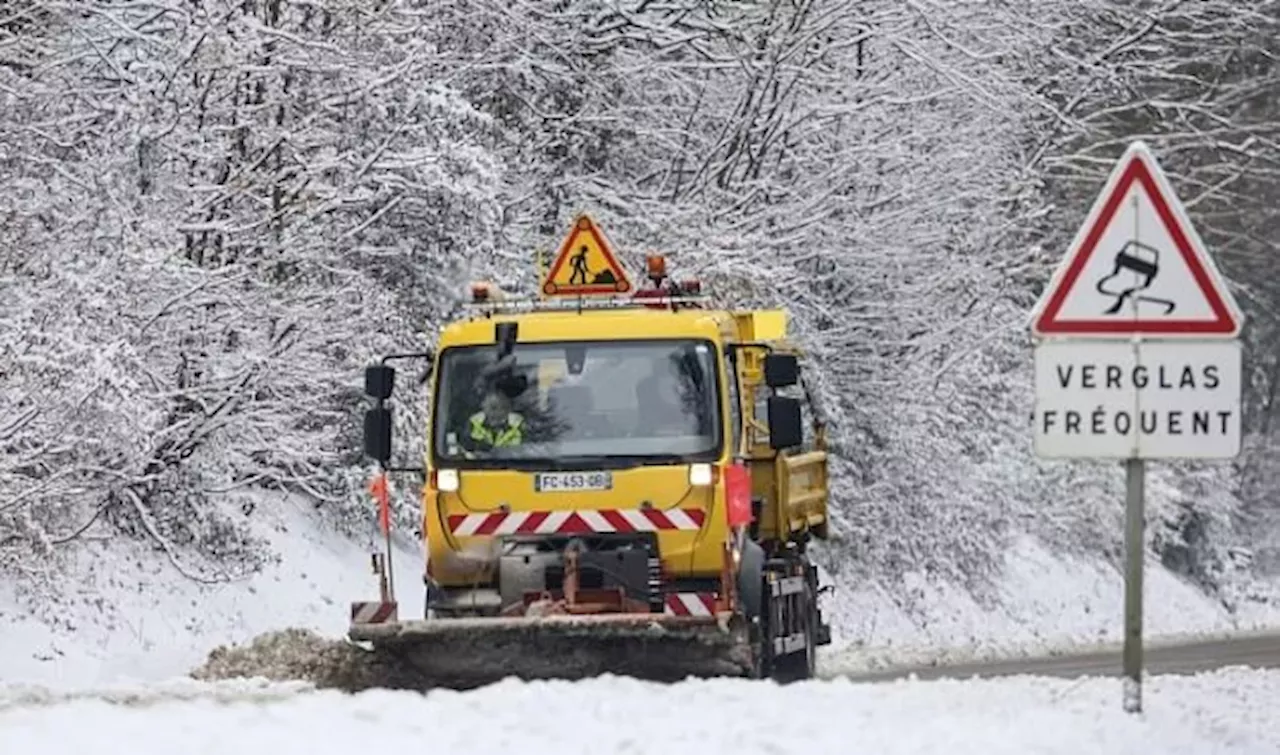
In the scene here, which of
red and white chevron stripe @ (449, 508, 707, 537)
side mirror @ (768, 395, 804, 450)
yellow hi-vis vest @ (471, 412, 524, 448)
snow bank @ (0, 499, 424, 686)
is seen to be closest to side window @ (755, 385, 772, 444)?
side mirror @ (768, 395, 804, 450)

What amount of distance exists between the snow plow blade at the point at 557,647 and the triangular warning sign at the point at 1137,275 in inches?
193

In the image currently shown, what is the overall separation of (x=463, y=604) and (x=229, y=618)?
18.0 ft

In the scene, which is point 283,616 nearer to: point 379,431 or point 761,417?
point 761,417

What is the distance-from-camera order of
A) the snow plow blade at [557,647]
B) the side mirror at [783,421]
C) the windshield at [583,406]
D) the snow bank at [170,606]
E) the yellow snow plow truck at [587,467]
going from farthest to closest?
the snow bank at [170,606], the side mirror at [783,421], the windshield at [583,406], the yellow snow plow truck at [587,467], the snow plow blade at [557,647]

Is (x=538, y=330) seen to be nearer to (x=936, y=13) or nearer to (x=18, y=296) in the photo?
(x=18, y=296)

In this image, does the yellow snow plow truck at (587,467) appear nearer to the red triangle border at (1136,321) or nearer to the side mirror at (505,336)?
the side mirror at (505,336)

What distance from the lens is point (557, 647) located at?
1431 cm

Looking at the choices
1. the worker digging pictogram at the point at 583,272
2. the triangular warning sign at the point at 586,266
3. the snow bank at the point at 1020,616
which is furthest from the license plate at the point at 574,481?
the snow bank at the point at 1020,616

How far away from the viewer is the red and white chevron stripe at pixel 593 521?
15.1 meters

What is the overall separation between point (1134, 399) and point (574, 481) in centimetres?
596

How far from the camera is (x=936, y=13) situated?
2764 cm

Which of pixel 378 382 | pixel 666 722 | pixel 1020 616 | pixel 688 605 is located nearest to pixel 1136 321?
pixel 666 722

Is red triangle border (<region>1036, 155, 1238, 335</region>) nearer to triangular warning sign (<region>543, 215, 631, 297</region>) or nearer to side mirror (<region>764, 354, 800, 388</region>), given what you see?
side mirror (<region>764, 354, 800, 388</region>)

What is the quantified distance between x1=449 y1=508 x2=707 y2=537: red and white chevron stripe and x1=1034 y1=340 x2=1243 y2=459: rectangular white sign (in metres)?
5.63
